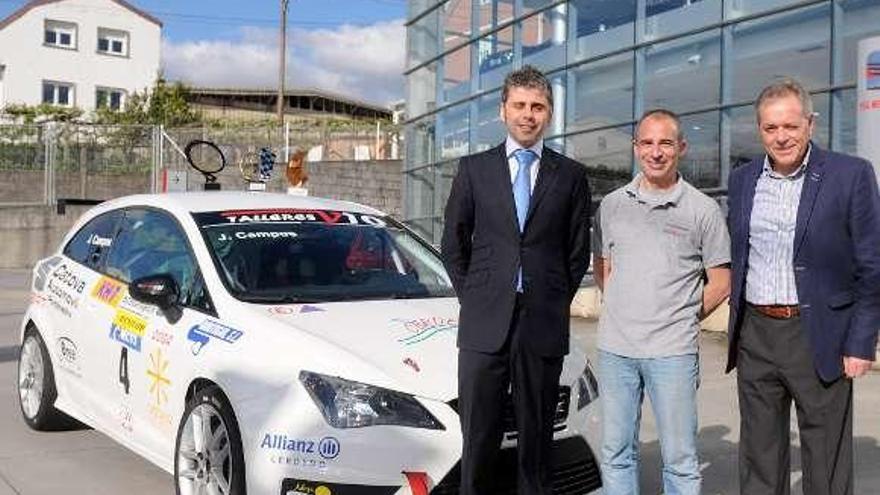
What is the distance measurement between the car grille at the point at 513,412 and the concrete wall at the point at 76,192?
18581 mm

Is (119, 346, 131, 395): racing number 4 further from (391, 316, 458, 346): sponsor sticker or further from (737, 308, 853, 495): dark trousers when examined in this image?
(737, 308, 853, 495): dark trousers

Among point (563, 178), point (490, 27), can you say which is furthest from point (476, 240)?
point (490, 27)

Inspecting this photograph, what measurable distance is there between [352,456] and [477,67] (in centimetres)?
1482

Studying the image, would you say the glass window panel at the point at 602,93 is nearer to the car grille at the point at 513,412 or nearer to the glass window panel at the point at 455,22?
the glass window panel at the point at 455,22

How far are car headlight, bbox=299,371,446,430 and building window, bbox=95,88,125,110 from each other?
2037 inches

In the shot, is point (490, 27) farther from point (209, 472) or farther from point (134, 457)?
point (209, 472)

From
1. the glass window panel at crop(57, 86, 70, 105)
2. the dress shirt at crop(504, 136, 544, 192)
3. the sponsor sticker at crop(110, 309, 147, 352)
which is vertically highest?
the glass window panel at crop(57, 86, 70, 105)

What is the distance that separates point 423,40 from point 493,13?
289 centimetres

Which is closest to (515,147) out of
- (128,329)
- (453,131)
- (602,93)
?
(128,329)

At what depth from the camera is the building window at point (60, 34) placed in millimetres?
52938

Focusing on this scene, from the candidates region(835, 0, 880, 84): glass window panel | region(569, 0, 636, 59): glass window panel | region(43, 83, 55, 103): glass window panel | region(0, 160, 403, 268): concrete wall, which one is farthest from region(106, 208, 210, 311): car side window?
region(43, 83, 55, 103): glass window panel

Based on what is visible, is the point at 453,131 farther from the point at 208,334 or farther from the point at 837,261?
the point at 837,261

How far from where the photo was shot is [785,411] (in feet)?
12.8

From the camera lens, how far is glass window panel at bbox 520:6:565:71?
16109 mm
